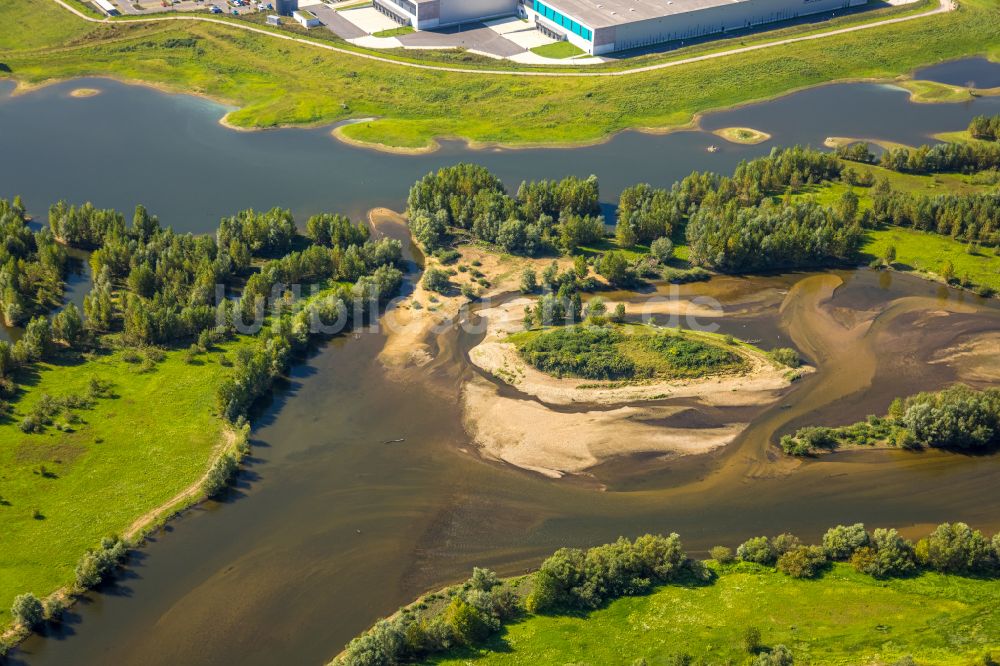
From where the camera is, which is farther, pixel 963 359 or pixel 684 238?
pixel 684 238

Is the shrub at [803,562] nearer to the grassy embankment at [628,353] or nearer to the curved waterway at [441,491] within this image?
the curved waterway at [441,491]

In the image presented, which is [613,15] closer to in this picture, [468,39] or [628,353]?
[468,39]

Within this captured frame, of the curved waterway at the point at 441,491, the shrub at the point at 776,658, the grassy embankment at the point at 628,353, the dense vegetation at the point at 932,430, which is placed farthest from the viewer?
the grassy embankment at the point at 628,353

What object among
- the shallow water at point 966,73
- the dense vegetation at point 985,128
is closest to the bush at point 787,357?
the dense vegetation at point 985,128

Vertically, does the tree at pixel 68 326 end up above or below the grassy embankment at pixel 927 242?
below

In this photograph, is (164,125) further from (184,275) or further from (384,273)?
(384,273)

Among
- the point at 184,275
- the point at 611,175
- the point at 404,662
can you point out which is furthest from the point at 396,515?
the point at 611,175
